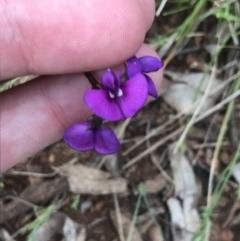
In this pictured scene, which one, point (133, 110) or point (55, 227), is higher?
point (133, 110)

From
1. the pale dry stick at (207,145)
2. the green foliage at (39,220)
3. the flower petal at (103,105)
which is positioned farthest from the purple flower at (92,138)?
the pale dry stick at (207,145)

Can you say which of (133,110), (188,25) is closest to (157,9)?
(188,25)

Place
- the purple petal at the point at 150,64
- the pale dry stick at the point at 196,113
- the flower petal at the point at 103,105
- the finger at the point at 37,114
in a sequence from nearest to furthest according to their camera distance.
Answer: the flower petal at the point at 103,105, the purple petal at the point at 150,64, the finger at the point at 37,114, the pale dry stick at the point at 196,113

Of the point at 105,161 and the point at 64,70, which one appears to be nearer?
the point at 64,70

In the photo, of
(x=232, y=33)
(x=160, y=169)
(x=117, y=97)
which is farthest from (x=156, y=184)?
(x=117, y=97)

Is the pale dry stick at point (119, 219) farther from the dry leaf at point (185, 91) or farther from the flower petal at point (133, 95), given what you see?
the flower petal at point (133, 95)

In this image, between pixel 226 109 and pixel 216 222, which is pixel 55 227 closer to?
pixel 216 222

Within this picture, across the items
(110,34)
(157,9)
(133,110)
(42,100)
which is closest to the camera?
(133,110)
